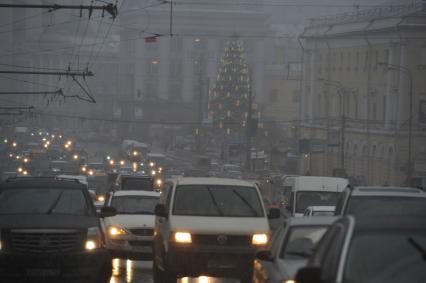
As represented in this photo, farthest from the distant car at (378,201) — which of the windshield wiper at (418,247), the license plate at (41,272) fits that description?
the windshield wiper at (418,247)

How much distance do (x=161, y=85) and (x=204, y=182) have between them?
142 metres

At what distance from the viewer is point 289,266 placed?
10516mm

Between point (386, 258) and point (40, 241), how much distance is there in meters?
8.08

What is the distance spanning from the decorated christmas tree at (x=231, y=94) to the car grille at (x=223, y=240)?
3613 inches

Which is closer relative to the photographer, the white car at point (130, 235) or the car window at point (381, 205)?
the car window at point (381, 205)

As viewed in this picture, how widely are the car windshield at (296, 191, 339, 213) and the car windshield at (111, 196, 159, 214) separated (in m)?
6.47

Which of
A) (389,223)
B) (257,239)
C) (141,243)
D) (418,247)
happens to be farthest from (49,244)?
(418,247)

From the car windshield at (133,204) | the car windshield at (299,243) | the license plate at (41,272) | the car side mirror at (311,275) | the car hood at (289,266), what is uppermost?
the car side mirror at (311,275)

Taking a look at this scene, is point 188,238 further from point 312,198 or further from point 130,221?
point 312,198

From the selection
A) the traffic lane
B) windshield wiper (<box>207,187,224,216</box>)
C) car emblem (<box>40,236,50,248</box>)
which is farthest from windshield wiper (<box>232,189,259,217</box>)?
car emblem (<box>40,236,50,248</box>)

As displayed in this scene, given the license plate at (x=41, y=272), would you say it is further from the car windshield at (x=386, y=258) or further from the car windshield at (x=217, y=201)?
the car windshield at (x=386, y=258)

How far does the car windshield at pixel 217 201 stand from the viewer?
17156mm

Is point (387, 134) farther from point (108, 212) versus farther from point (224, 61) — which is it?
point (108, 212)

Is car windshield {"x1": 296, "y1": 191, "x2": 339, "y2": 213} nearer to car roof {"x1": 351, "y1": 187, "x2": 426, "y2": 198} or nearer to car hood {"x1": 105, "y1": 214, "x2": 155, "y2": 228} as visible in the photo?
car hood {"x1": 105, "y1": 214, "x2": 155, "y2": 228}
